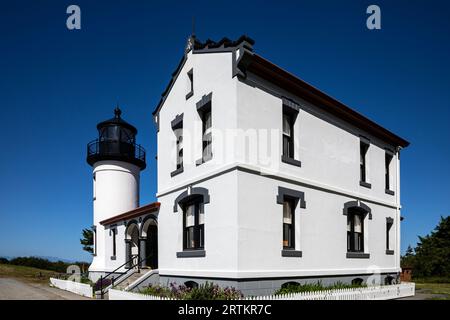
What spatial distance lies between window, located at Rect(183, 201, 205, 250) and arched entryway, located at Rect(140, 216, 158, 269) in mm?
4180

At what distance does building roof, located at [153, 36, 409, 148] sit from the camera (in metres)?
11.6

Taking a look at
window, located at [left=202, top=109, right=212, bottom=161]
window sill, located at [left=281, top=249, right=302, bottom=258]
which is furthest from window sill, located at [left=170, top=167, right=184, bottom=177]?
window sill, located at [left=281, top=249, right=302, bottom=258]

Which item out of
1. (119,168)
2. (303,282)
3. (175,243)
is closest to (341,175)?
(303,282)

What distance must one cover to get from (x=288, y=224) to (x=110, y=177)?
15.4m

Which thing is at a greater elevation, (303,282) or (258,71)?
(258,71)

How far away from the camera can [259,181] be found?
11594 millimetres

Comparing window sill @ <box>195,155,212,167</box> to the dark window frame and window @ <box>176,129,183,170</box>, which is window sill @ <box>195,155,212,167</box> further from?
the dark window frame

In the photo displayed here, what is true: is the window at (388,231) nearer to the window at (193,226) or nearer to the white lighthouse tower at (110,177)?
the window at (193,226)

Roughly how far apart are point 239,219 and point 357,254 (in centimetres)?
732

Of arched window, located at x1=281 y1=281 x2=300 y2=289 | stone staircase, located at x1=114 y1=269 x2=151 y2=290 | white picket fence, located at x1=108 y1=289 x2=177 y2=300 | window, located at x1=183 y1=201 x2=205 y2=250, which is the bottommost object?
stone staircase, located at x1=114 y1=269 x2=151 y2=290

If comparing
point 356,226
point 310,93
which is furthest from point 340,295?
point 310,93

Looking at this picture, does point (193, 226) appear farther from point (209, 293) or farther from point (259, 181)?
point (259, 181)

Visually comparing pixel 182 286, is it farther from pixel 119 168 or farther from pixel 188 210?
pixel 119 168

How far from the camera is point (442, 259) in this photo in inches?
1161
